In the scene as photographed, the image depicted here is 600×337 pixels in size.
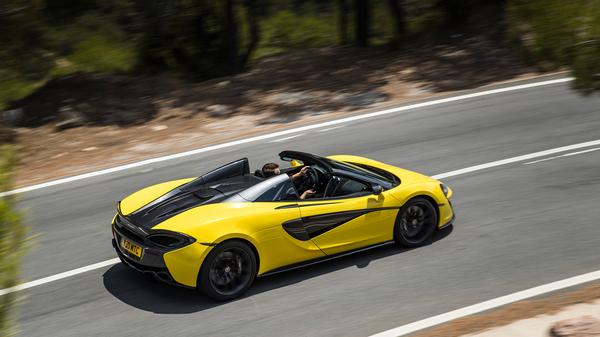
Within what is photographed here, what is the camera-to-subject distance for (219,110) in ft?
54.1

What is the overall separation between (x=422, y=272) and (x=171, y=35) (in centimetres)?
1247

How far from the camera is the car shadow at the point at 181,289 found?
27.5 ft

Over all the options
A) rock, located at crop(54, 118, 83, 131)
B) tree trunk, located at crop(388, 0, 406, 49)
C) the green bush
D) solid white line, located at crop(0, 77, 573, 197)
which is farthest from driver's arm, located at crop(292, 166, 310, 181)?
the green bush

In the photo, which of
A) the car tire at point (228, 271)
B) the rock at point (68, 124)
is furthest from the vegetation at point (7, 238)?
the rock at point (68, 124)

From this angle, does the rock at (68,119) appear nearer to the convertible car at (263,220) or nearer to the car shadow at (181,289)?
the convertible car at (263,220)

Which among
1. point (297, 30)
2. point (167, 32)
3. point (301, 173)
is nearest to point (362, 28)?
point (167, 32)

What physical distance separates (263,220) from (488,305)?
2.52 metres

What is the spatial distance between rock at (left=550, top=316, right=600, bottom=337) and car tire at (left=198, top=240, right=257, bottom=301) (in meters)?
3.13

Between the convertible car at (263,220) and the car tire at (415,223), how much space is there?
12 millimetres

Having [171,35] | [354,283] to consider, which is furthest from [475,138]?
[171,35]

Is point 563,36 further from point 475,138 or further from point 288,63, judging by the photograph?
point 288,63

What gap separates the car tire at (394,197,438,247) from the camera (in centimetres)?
951

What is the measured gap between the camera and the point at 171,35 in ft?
64.8

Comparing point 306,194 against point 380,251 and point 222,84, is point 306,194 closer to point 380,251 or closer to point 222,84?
point 380,251
